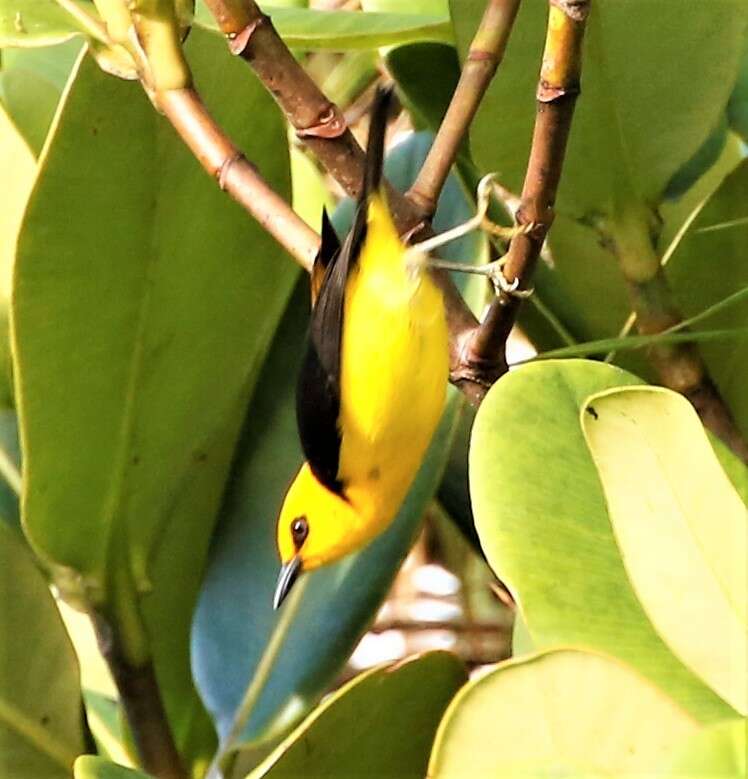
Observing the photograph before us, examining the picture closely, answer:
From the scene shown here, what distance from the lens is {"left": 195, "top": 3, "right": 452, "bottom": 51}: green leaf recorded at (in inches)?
23.6

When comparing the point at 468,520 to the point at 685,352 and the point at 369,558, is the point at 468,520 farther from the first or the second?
the point at 685,352

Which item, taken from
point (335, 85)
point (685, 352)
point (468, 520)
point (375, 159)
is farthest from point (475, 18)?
point (335, 85)

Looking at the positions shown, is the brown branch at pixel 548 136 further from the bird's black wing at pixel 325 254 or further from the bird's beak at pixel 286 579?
the bird's beak at pixel 286 579

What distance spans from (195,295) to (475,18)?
0.71 feet

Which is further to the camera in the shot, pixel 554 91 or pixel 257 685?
pixel 257 685

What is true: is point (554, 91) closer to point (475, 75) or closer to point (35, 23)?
point (475, 75)

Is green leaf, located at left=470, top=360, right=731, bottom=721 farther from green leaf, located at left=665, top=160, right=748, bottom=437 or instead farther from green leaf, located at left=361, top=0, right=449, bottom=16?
green leaf, located at left=361, top=0, right=449, bottom=16

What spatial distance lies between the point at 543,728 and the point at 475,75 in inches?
13.2

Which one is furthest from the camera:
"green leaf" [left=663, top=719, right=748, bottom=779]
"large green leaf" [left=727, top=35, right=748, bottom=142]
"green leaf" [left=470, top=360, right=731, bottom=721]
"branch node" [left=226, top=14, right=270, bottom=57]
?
"large green leaf" [left=727, top=35, right=748, bottom=142]

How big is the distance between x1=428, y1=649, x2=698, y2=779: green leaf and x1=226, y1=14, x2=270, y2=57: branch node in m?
0.33

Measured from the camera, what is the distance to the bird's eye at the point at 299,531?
0.80 m

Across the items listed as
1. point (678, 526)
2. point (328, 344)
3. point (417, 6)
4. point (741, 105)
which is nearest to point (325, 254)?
point (328, 344)

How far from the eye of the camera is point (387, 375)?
82 cm

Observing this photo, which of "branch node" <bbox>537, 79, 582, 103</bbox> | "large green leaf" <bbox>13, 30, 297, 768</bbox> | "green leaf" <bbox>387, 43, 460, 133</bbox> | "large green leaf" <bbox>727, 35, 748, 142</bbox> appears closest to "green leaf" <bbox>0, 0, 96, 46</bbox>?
"large green leaf" <bbox>13, 30, 297, 768</bbox>
